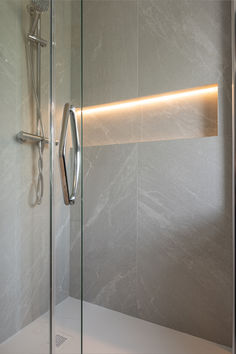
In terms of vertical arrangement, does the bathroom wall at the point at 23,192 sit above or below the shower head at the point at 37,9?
below

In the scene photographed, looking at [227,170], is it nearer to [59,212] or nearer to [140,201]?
[140,201]

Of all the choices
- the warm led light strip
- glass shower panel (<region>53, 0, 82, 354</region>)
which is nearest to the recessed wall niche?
the warm led light strip

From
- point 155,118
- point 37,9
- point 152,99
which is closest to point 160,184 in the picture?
point 155,118

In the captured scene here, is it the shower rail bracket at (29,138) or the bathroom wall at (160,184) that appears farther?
the bathroom wall at (160,184)

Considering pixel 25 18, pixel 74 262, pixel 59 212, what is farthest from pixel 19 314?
pixel 25 18

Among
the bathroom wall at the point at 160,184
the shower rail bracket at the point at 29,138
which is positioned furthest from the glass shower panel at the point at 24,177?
the bathroom wall at the point at 160,184

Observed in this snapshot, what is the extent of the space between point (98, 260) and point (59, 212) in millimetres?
1003

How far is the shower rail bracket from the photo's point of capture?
994 mm

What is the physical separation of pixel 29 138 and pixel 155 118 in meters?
0.99

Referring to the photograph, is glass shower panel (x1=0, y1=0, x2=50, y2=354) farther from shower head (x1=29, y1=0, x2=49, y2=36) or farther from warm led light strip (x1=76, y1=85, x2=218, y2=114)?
warm led light strip (x1=76, y1=85, x2=218, y2=114)

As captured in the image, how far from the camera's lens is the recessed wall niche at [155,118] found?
1570mm

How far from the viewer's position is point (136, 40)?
5.75 ft

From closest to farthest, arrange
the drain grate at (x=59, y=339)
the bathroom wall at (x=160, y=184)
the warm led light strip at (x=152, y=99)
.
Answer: the drain grate at (x=59, y=339) < the bathroom wall at (x=160, y=184) < the warm led light strip at (x=152, y=99)

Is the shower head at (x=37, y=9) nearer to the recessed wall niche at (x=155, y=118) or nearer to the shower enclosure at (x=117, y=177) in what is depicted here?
the shower enclosure at (x=117, y=177)
